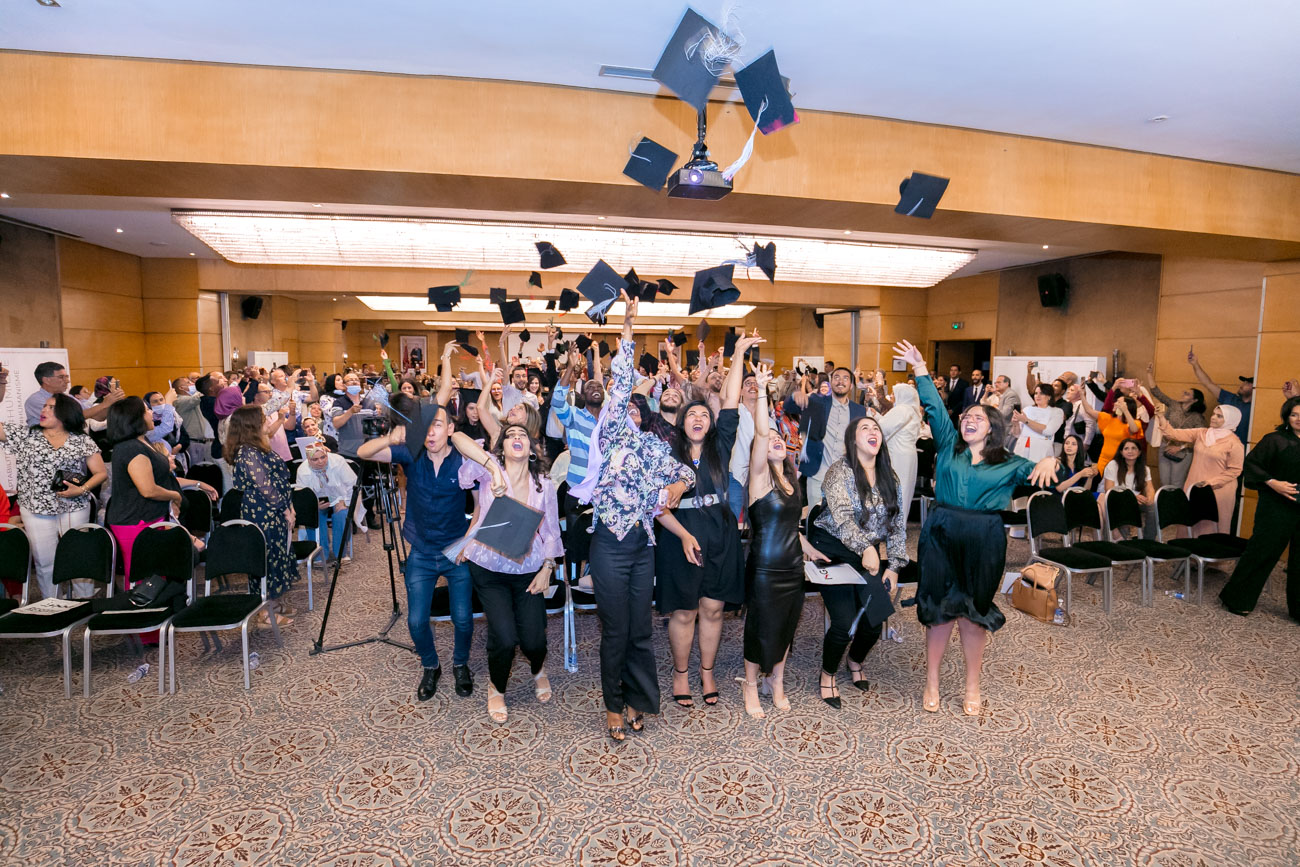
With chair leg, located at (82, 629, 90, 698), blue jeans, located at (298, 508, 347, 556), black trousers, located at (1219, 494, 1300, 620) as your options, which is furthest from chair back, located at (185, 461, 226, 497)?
black trousers, located at (1219, 494, 1300, 620)

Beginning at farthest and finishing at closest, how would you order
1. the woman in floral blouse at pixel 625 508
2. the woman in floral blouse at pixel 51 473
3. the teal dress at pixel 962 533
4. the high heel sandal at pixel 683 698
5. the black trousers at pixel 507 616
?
the woman in floral blouse at pixel 51 473, the high heel sandal at pixel 683 698, the teal dress at pixel 962 533, the black trousers at pixel 507 616, the woman in floral blouse at pixel 625 508

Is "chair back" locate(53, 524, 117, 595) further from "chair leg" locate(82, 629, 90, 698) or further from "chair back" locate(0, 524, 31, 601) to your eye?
"chair leg" locate(82, 629, 90, 698)

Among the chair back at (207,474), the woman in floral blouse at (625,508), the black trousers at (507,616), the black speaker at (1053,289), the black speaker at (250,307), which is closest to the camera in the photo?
the woman in floral blouse at (625,508)

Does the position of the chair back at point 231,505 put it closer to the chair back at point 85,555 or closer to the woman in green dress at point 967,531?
the chair back at point 85,555

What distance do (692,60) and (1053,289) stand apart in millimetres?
10471

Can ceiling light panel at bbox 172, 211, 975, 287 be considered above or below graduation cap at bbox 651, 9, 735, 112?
above

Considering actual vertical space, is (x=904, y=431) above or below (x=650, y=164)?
below

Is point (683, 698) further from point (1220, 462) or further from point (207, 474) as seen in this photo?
point (1220, 462)

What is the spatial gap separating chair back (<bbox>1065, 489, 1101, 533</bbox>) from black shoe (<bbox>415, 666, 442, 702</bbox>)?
498 centimetres

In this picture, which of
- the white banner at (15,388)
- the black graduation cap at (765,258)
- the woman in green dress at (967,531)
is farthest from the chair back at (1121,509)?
the white banner at (15,388)

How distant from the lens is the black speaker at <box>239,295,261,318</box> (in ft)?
44.3

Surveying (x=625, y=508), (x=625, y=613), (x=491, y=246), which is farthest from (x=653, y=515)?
(x=491, y=246)

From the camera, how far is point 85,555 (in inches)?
154

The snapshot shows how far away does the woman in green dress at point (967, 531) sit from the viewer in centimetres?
331
